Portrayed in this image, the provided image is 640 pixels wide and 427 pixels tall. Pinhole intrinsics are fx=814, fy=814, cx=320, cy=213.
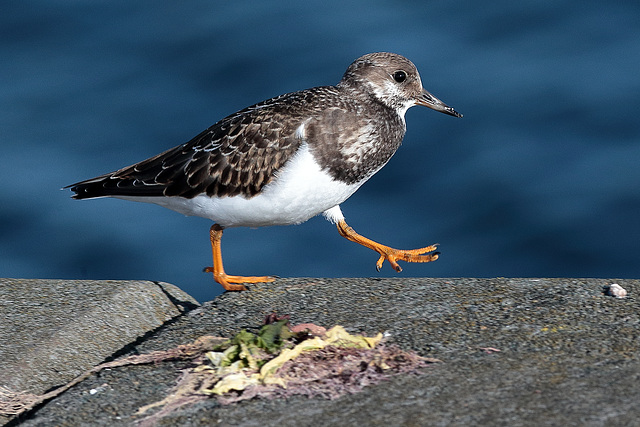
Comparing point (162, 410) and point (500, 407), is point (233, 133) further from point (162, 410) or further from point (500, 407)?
point (500, 407)

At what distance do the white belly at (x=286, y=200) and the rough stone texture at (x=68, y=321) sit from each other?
0.59m

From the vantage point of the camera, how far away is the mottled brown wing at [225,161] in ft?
17.0

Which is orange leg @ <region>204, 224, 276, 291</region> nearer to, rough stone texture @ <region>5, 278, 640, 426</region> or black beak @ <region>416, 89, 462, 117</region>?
rough stone texture @ <region>5, 278, 640, 426</region>

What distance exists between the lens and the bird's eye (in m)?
5.60

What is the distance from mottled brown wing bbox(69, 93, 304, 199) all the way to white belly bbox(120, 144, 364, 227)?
0.18ft

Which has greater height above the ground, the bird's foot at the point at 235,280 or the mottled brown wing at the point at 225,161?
the mottled brown wing at the point at 225,161

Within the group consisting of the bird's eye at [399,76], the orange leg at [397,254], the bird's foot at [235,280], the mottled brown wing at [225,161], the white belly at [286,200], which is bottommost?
the bird's foot at [235,280]

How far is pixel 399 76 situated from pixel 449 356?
250cm

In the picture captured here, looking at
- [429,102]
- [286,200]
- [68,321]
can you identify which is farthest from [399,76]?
[68,321]

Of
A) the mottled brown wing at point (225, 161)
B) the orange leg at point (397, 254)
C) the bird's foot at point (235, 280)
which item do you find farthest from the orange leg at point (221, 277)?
the orange leg at point (397, 254)

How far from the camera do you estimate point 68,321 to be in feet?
14.8

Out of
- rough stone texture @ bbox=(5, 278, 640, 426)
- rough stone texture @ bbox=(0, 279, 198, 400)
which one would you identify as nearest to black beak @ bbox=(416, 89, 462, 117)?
rough stone texture @ bbox=(5, 278, 640, 426)

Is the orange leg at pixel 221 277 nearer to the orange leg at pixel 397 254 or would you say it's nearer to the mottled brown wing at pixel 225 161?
the mottled brown wing at pixel 225 161

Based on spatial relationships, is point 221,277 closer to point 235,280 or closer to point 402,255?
point 235,280
